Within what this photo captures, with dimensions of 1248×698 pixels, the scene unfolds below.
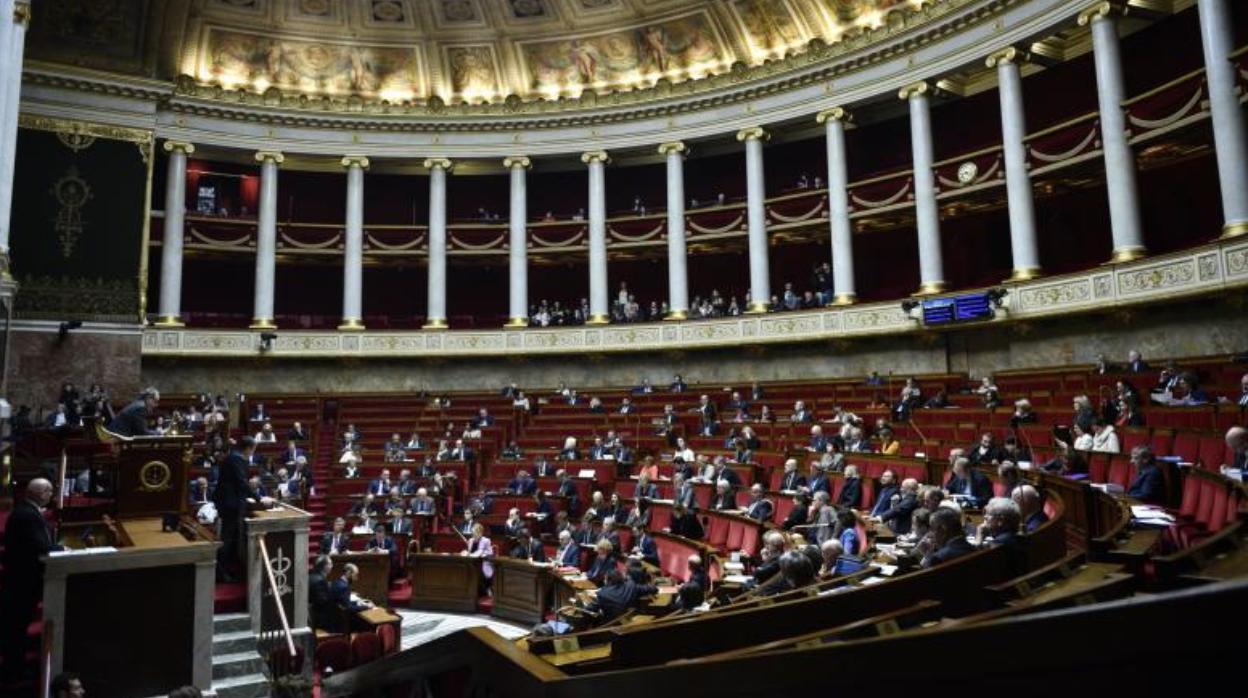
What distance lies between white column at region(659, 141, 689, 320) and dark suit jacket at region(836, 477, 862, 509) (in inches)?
493

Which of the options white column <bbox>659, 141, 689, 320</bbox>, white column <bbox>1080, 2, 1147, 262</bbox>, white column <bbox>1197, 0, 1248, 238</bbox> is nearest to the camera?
white column <bbox>1197, 0, 1248, 238</bbox>

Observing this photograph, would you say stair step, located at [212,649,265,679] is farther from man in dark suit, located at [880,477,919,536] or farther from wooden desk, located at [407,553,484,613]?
man in dark suit, located at [880,477,919,536]

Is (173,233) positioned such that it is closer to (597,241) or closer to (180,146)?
(180,146)

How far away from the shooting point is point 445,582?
13.1 metres

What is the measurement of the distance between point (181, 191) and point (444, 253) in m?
7.82

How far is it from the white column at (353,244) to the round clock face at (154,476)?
1771 cm

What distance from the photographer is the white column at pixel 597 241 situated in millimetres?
24781

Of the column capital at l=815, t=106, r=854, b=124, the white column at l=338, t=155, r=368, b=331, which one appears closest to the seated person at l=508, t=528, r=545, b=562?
the white column at l=338, t=155, r=368, b=331

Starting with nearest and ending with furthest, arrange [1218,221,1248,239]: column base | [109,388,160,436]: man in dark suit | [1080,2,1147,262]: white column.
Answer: [109,388,160,436]: man in dark suit → [1218,221,1248,239]: column base → [1080,2,1147,262]: white column

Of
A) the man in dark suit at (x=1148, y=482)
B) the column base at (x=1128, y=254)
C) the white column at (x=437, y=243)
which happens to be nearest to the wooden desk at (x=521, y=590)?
the man in dark suit at (x=1148, y=482)

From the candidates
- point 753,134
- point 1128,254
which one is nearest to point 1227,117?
point 1128,254

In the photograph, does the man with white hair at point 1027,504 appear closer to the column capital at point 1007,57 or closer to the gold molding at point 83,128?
the column capital at point 1007,57

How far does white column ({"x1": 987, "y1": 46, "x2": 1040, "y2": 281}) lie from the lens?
17.9 m

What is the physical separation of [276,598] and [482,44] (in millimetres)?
22837
